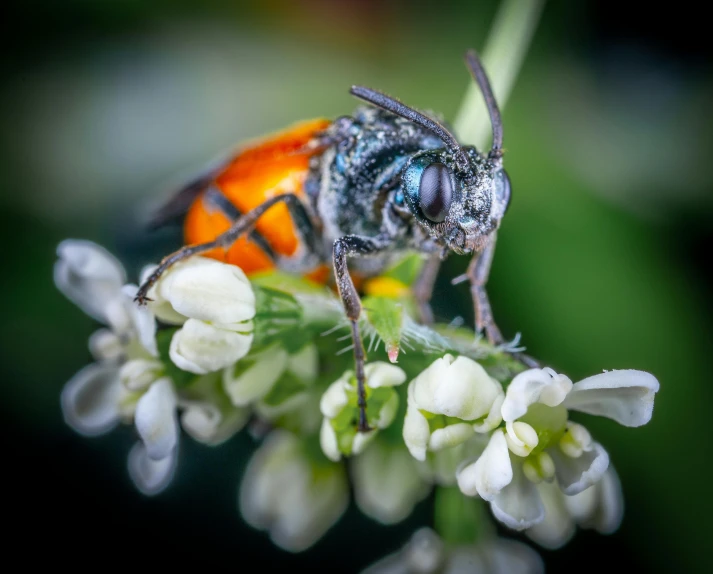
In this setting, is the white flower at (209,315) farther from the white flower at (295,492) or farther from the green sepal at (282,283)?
the white flower at (295,492)

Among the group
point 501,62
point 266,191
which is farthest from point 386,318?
point 501,62

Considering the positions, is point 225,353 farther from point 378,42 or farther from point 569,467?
point 378,42

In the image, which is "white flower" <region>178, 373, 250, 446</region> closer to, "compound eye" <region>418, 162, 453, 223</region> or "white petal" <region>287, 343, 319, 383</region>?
"white petal" <region>287, 343, 319, 383</region>

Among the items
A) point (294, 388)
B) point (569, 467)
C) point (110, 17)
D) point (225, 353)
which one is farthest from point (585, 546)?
point (110, 17)

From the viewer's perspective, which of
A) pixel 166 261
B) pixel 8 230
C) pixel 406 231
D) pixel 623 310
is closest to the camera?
pixel 166 261

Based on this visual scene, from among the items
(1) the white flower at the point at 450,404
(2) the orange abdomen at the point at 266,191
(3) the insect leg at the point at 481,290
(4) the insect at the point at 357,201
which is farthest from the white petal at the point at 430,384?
(2) the orange abdomen at the point at 266,191
